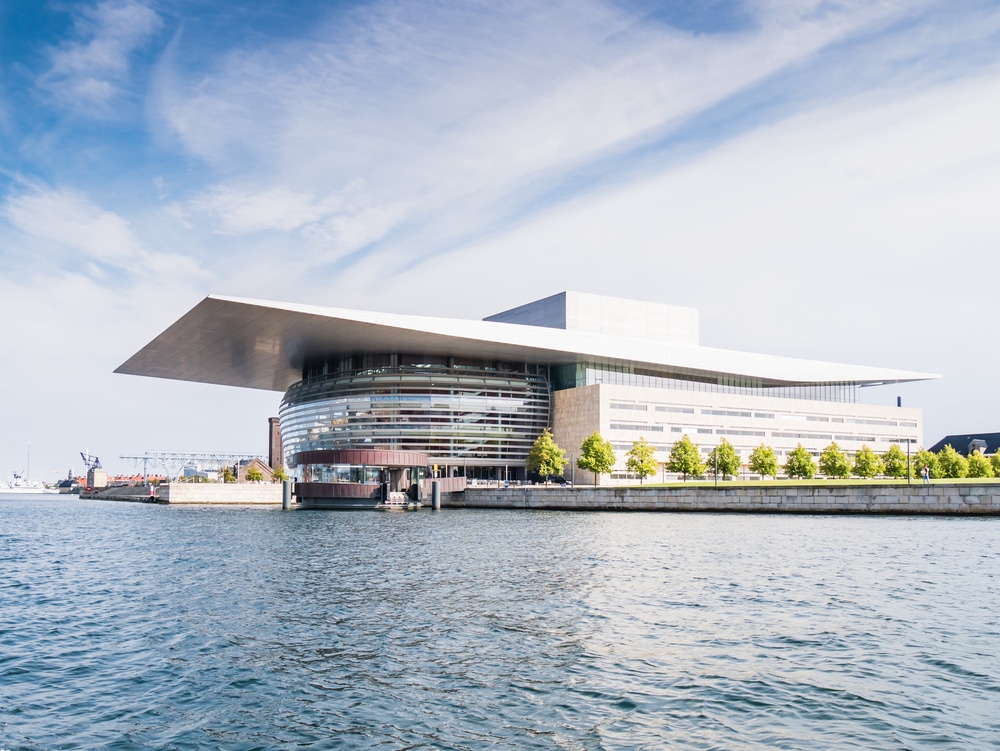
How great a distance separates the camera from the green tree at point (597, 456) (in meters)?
69.8

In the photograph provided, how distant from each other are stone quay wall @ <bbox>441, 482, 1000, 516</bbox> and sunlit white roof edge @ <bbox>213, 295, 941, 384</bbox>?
50.0ft

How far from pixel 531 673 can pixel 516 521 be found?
3202 cm

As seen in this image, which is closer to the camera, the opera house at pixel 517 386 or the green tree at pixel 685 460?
the green tree at pixel 685 460

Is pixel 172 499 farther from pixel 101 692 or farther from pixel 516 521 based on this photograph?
pixel 101 692

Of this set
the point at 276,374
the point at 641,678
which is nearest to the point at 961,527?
the point at 641,678

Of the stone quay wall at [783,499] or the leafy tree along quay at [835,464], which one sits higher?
the leafy tree along quay at [835,464]

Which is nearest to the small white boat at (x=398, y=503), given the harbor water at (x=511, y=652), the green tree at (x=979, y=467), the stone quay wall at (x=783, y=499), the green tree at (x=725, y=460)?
the stone quay wall at (x=783, y=499)

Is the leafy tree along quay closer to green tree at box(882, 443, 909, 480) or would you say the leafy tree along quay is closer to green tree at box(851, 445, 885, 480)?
green tree at box(851, 445, 885, 480)

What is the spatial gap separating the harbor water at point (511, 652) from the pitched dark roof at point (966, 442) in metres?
101

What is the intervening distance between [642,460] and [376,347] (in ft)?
83.4

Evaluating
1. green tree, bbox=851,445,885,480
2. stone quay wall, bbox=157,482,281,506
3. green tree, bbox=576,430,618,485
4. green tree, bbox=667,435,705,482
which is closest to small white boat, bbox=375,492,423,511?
green tree, bbox=576,430,618,485

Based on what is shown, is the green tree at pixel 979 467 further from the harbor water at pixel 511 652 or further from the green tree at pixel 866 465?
the harbor water at pixel 511 652

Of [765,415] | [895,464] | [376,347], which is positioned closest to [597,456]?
[376,347]

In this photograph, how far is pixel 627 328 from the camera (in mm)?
88438
